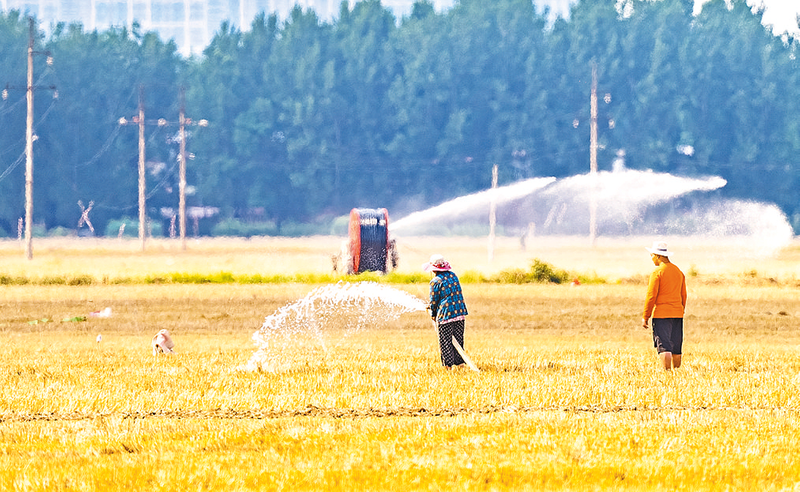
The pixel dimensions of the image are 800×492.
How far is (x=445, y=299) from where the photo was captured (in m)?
14.4

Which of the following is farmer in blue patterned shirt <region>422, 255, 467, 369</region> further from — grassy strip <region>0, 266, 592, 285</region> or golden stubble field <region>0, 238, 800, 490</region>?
grassy strip <region>0, 266, 592, 285</region>

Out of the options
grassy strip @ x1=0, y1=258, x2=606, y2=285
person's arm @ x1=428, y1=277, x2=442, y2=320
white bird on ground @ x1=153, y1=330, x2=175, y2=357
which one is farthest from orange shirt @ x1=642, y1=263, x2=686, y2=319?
grassy strip @ x1=0, y1=258, x2=606, y2=285

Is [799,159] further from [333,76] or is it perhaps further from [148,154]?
[148,154]

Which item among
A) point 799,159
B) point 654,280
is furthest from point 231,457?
point 799,159

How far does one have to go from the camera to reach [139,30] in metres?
104

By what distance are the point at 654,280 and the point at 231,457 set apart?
6.38 metres

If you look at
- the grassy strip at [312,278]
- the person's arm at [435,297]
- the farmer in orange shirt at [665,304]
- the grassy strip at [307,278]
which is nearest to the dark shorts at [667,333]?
the farmer in orange shirt at [665,304]

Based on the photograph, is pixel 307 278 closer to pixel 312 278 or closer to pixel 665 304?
pixel 312 278

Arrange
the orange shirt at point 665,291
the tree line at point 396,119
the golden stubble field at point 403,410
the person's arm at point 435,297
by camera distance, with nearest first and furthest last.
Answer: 1. the golden stubble field at point 403,410
2. the orange shirt at point 665,291
3. the person's arm at point 435,297
4. the tree line at point 396,119

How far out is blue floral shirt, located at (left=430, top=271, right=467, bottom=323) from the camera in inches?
566

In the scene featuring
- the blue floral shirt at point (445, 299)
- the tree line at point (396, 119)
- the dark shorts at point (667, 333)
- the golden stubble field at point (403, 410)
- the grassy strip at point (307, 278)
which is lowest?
the golden stubble field at point (403, 410)

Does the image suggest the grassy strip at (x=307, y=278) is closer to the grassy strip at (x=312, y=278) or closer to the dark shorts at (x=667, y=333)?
the grassy strip at (x=312, y=278)

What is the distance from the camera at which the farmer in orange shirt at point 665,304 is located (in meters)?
14.3

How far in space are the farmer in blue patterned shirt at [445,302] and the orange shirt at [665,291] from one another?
1953 millimetres
